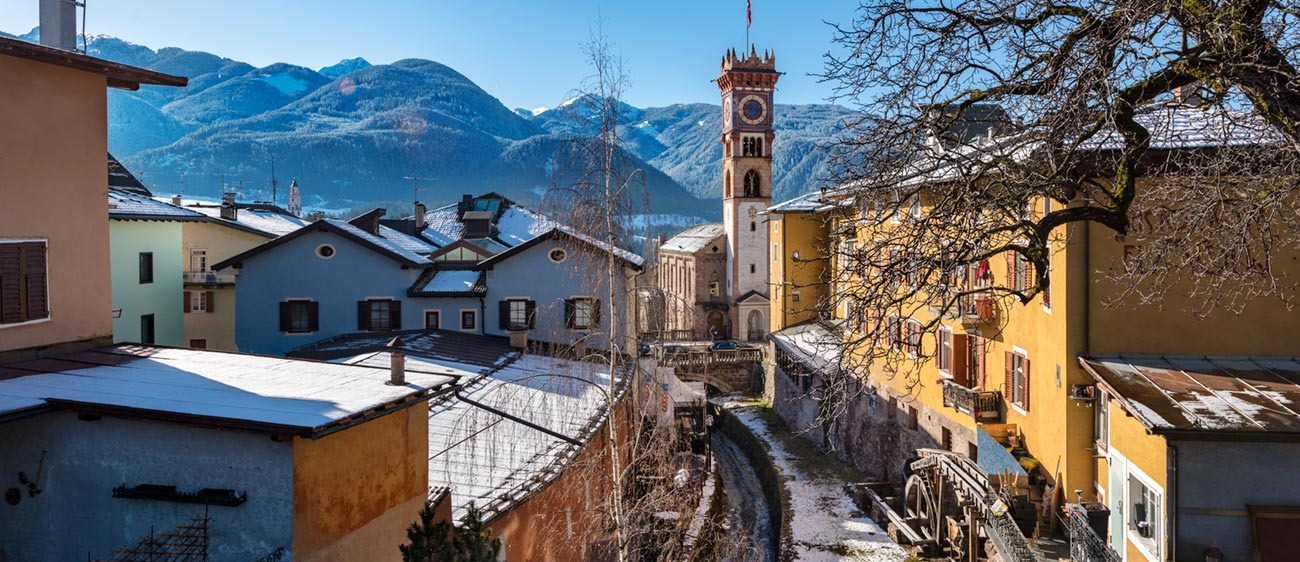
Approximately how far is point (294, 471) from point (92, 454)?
2.22 m

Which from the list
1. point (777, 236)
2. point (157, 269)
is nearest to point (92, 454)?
point (157, 269)

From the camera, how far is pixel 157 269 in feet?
105

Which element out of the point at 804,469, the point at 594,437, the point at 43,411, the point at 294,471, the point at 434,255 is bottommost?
the point at 804,469

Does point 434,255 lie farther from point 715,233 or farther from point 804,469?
point 715,233

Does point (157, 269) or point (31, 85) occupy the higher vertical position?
point (31, 85)

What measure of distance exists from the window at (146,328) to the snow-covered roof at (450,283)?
965 centimetres

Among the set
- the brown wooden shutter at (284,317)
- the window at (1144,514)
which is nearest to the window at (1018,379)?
the window at (1144,514)

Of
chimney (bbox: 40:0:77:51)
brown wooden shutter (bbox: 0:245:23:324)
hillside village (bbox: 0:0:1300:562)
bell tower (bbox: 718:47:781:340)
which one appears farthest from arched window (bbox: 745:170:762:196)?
brown wooden shutter (bbox: 0:245:23:324)

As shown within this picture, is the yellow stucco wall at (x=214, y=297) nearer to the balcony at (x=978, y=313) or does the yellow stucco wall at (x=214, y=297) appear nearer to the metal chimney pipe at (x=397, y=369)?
the metal chimney pipe at (x=397, y=369)

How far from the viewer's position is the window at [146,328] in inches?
1267

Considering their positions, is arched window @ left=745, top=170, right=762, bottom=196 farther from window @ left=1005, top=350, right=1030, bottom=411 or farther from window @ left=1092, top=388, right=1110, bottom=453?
window @ left=1092, top=388, right=1110, bottom=453

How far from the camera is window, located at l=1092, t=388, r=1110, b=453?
1838 centimetres

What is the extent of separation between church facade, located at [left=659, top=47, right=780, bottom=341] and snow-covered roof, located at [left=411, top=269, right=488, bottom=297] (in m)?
38.6

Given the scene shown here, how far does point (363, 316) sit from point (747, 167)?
44.9 metres
